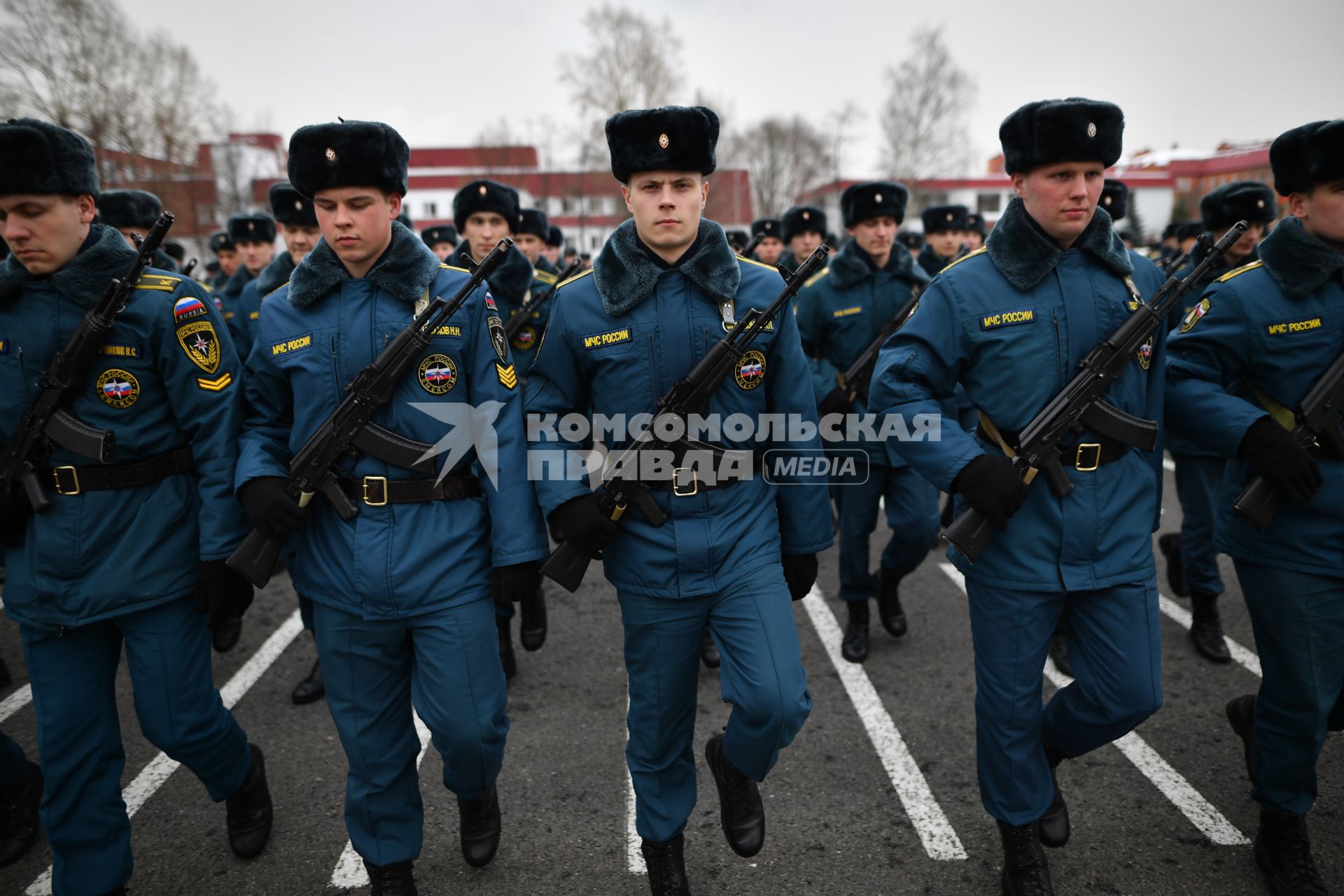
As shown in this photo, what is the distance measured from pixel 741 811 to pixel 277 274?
4519 mm

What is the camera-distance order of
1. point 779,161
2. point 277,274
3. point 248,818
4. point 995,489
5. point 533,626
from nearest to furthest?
point 995,489 < point 248,818 < point 533,626 < point 277,274 < point 779,161

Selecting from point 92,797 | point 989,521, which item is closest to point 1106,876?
point 989,521

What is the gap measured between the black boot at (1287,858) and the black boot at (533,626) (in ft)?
11.1

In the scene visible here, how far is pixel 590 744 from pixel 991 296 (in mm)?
2515

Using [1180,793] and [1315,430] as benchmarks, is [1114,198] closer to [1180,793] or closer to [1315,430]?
[1315,430]

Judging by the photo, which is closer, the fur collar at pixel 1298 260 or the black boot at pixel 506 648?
the fur collar at pixel 1298 260

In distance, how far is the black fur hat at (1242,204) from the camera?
16.2 feet

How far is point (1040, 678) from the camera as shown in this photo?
102 inches

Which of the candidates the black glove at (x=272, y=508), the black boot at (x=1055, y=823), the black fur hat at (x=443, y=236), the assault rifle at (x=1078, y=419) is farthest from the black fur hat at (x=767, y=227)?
the black glove at (x=272, y=508)

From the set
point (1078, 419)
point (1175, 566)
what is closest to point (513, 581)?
point (1078, 419)

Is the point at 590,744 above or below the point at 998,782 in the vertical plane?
below

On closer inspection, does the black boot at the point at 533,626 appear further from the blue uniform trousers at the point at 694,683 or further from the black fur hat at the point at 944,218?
the black fur hat at the point at 944,218

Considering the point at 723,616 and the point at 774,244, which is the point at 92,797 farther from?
the point at 774,244

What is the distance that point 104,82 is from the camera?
2302 cm
